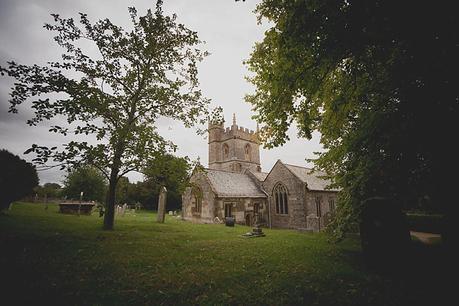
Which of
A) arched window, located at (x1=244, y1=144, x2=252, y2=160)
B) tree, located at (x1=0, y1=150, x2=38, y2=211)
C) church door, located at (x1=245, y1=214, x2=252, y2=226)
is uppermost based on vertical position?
arched window, located at (x1=244, y1=144, x2=252, y2=160)

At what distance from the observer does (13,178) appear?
14469 mm

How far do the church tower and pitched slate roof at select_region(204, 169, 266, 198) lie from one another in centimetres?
1277

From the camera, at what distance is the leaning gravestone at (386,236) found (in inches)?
259

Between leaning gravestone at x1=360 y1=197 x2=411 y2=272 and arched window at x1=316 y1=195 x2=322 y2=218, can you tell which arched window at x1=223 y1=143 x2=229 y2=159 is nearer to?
arched window at x1=316 y1=195 x2=322 y2=218

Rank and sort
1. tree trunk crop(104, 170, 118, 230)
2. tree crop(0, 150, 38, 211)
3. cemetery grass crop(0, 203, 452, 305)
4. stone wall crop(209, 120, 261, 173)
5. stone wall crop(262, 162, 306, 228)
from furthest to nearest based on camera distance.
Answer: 1. stone wall crop(209, 120, 261, 173)
2. stone wall crop(262, 162, 306, 228)
3. tree crop(0, 150, 38, 211)
4. tree trunk crop(104, 170, 118, 230)
5. cemetery grass crop(0, 203, 452, 305)

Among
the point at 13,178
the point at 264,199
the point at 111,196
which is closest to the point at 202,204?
the point at 264,199

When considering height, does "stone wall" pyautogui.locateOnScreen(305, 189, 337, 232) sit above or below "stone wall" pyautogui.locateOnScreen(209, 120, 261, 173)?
below

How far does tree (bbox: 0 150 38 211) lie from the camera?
1366 cm

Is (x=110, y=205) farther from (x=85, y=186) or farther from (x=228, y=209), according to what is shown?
(x=85, y=186)

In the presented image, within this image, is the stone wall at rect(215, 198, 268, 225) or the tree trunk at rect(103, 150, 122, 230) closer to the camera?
the tree trunk at rect(103, 150, 122, 230)

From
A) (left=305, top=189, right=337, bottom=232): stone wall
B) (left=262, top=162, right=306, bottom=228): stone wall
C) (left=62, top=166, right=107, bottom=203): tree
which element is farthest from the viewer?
(left=62, top=166, right=107, bottom=203): tree

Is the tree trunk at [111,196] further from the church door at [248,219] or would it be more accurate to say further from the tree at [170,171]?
the church door at [248,219]

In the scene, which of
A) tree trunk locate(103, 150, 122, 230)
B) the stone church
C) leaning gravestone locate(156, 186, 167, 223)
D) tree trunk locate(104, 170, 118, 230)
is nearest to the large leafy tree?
tree trunk locate(103, 150, 122, 230)

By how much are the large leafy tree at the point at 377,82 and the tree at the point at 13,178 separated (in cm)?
1598
